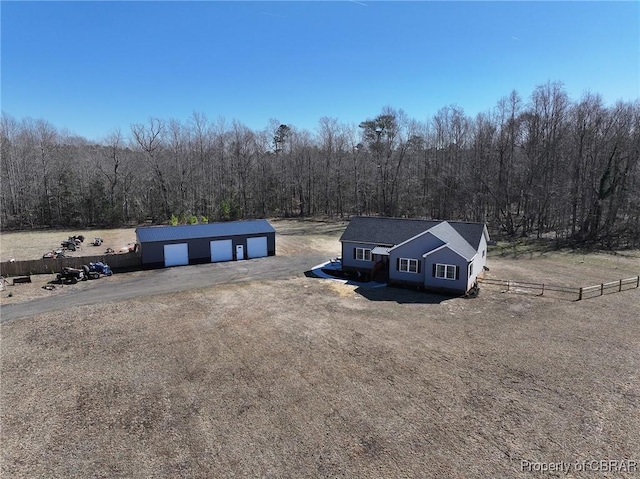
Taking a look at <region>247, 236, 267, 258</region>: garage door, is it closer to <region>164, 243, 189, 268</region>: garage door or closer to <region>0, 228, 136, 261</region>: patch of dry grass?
<region>164, 243, 189, 268</region>: garage door

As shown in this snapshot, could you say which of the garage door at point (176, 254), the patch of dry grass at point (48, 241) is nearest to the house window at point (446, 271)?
the garage door at point (176, 254)

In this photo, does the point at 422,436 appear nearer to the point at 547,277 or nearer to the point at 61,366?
the point at 61,366

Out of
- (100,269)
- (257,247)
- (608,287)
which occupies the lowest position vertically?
(608,287)

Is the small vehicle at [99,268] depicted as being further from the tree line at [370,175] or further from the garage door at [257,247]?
the tree line at [370,175]

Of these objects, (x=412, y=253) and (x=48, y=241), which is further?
(x=48, y=241)

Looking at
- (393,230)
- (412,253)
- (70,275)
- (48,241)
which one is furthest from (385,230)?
(48,241)

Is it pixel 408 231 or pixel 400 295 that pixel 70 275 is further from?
pixel 408 231
